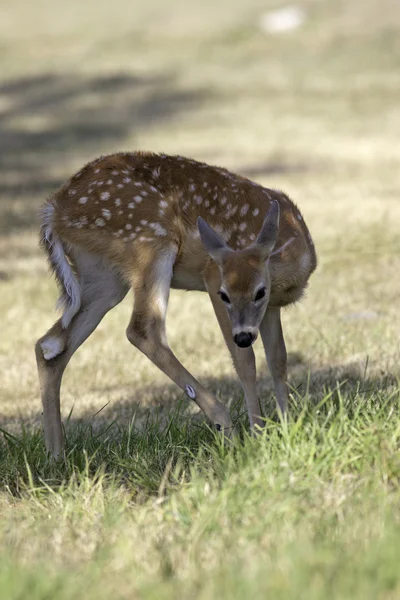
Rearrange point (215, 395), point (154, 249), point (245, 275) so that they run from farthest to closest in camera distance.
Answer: point (215, 395) < point (154, 249) < point (245, 275)

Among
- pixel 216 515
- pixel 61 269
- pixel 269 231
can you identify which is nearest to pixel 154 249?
pixel 61 269

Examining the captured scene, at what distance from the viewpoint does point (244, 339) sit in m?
5.43

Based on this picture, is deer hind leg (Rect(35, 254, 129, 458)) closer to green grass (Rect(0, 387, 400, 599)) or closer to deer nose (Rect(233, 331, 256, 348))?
green grass (Rect(0, 387, 400, 599))

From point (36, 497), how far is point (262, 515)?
4.03 feet

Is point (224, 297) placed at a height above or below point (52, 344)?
above

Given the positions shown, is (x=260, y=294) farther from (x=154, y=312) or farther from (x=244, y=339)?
(x=154, y=312)

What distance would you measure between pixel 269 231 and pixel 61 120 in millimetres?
20493

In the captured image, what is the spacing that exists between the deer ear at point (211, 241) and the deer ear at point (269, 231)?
18 cm

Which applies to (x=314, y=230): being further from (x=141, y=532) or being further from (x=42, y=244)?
(x=141, y=532)

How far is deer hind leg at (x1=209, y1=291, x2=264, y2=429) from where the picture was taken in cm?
570

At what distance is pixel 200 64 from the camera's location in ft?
105

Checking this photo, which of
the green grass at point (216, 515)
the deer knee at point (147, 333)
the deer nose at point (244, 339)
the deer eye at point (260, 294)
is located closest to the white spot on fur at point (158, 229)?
the deer knee at point (147, 333)

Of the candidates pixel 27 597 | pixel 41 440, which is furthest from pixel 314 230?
pixel 27 597

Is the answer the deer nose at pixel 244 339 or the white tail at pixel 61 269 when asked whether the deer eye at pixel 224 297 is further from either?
the white tail at pixel 61 269
